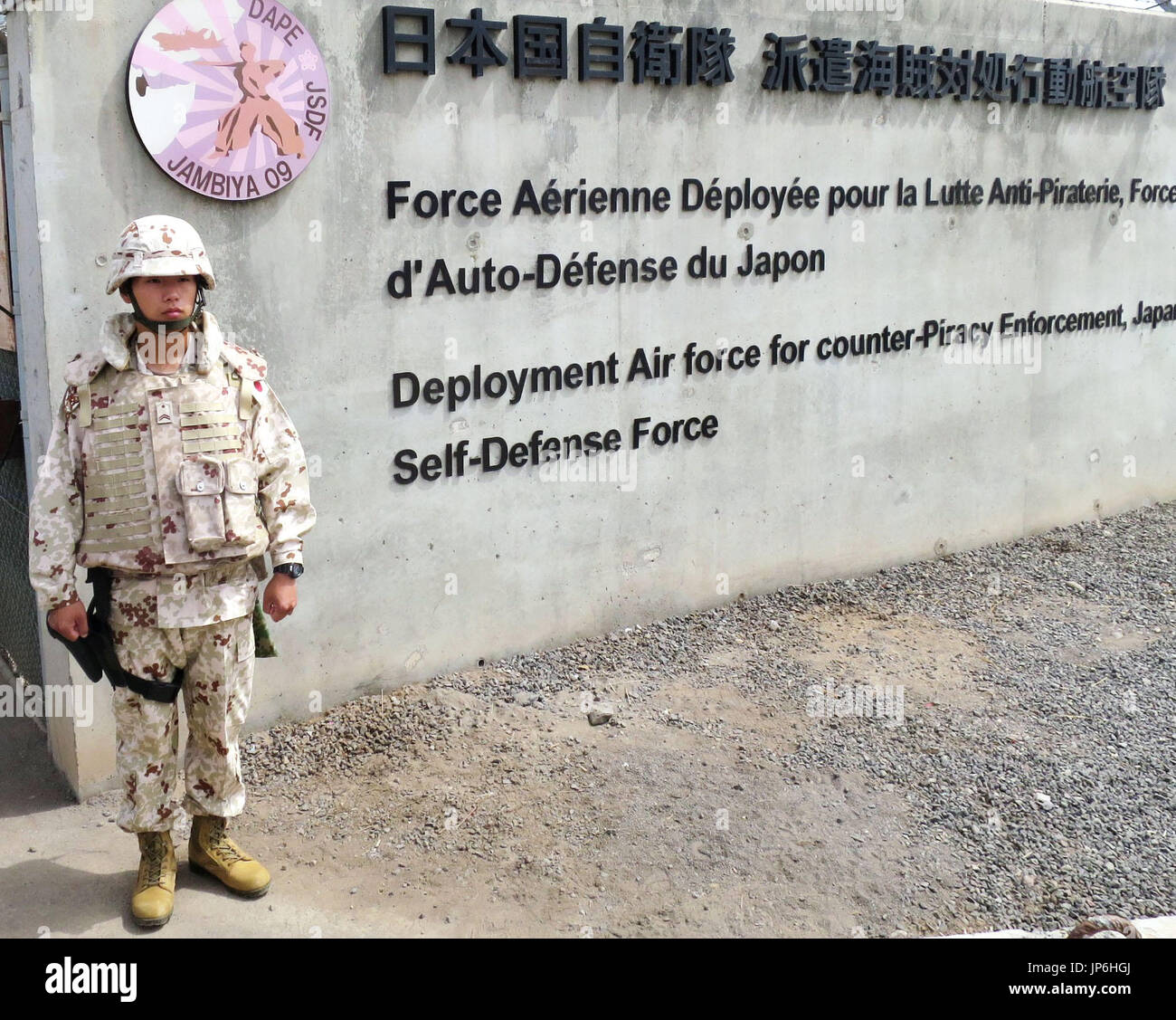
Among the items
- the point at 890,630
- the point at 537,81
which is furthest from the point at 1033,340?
the point at 537,81

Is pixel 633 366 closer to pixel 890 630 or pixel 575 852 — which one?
pixel 890 630

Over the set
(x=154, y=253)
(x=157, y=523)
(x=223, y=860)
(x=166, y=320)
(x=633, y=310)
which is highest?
(x=154, y=253)

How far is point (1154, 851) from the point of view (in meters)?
3.99

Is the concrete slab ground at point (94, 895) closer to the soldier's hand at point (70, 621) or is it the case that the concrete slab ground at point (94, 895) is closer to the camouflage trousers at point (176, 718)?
the camouflage trousers at point (176, 718)

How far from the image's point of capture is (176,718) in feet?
11.7

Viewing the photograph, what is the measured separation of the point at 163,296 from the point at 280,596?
868mm

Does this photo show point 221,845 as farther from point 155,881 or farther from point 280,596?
point 280,596

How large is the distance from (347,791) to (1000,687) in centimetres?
274

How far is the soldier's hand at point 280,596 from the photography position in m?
3.52

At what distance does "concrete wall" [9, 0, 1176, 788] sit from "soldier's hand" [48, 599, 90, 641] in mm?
953

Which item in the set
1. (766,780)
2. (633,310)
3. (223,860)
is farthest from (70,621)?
(633,310)

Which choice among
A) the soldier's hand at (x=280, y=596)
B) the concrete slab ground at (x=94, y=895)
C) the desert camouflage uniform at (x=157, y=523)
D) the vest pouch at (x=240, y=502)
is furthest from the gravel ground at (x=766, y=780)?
the vest pouch at (x=240, y=502)

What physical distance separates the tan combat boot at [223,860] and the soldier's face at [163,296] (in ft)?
4.75

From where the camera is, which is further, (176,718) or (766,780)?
(766,780)
